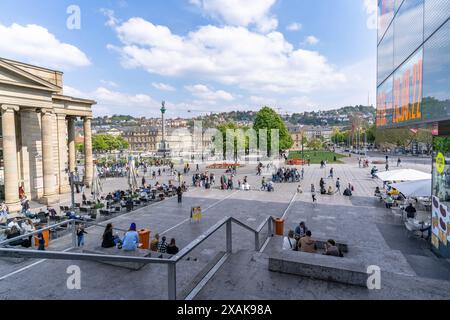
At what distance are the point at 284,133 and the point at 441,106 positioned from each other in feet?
191

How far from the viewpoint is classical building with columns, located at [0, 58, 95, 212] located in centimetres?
2050

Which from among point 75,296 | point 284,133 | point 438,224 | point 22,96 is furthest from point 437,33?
point 284,133

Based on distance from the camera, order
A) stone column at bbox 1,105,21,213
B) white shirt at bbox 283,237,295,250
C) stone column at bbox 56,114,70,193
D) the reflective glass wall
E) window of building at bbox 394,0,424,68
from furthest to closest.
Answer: stone column at bbox 56,114,70,193
stone column at bbox 1,105,21,213
window of building at bbox 394,0,424,68
white shirt at bbox 283,237,295,250
the reflective glass wall

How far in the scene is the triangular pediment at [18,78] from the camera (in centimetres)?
1981

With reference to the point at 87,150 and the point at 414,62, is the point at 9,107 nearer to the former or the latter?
the point at 87,150

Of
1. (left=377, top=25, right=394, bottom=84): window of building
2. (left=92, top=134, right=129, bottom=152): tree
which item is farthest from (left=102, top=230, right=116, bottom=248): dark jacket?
(left=92, top=134, right=129, bottom=152): tree

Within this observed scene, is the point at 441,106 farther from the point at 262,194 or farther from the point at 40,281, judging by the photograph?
the point at 262,194

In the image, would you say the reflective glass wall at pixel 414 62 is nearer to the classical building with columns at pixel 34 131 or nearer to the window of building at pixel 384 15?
the window of building at pixel 384 15

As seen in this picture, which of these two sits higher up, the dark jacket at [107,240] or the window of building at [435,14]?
the window of building at [435,14]

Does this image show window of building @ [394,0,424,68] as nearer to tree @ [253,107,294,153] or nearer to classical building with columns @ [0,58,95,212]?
classical building with columns @ [0,58,95,212]

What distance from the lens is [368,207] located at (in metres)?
19.6

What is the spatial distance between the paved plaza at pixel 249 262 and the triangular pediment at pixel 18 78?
12.5 m

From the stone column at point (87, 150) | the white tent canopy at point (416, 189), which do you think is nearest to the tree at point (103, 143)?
the stone column at point (87, 150)

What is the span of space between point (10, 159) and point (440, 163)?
25.3 metres
